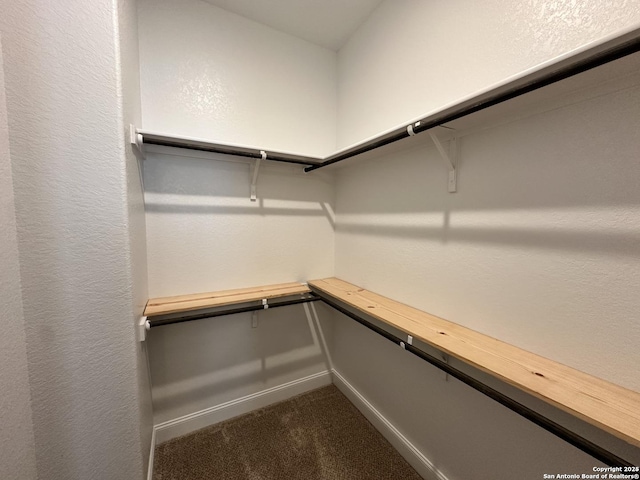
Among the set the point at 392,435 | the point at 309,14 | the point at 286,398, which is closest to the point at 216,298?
the point at 286,398

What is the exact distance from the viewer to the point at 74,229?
824mm

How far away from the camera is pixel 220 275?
5.11 feet

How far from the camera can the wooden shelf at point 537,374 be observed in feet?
1.82

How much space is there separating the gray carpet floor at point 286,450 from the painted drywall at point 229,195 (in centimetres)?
18

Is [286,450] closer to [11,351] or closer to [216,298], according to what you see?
[216,298]

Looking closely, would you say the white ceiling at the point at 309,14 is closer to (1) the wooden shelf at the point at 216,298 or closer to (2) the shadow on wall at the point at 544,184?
(2) the shadow on wall at the point at 544,184

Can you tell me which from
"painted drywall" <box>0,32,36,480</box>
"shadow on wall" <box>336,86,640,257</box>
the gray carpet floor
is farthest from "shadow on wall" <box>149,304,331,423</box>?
"shadow on wall" <box>336,86,640,257</box>

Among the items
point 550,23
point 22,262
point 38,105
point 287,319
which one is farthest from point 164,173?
point 550,23

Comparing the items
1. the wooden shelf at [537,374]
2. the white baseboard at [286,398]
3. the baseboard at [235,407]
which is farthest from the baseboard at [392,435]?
the wooden shelf at [537,374]

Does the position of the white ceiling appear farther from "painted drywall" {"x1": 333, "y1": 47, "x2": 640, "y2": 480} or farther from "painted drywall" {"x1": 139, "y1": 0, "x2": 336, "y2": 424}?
"painted drywall" {"x1": 333, "y1": 47, "x2": 640, "y2": 480}

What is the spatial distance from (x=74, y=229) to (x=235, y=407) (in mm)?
1474

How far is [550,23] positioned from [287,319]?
1960 millimetres

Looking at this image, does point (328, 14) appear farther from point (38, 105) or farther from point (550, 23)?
point (38, 105)

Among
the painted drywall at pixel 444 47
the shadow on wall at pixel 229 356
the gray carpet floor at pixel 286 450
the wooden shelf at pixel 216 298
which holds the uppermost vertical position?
the painted drywall at pixel 444 47
